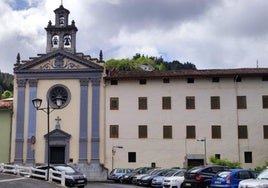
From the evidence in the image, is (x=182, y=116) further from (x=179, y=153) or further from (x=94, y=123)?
(x=94, y=123)

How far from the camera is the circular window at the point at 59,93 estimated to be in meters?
48.5

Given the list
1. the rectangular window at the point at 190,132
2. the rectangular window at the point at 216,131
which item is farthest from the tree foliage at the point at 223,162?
the rectangular window at the point at 190,132

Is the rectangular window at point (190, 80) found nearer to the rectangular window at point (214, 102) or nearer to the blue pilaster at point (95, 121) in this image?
the rectangular window at point (214, 102)

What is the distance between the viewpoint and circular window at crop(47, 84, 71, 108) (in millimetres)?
48500

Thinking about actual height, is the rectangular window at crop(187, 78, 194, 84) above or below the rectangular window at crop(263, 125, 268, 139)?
above

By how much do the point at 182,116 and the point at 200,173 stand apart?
22229 millimetres

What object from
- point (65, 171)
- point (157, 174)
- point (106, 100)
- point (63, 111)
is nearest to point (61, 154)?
point (63, 111)

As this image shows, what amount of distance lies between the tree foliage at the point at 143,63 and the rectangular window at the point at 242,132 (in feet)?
226

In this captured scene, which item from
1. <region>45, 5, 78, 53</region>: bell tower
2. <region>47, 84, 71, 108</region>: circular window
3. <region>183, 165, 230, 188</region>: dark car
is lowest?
<region>183, 165, 230, 188</region>: dark car

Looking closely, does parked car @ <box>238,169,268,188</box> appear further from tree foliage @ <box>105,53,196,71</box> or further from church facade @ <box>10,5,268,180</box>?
tree foliage @ <box>105,53,196,71</box>

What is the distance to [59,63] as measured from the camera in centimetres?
4925

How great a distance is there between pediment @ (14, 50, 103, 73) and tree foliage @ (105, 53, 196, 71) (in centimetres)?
6318

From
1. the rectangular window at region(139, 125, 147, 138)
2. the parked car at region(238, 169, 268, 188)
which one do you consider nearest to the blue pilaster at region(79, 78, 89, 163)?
the rectangular window at region(139, 125, 147, 138)

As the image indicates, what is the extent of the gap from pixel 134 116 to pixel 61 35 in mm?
12340
